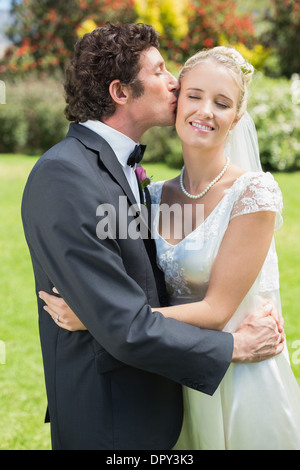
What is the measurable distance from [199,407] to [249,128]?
1306mm

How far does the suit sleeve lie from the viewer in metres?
1.74

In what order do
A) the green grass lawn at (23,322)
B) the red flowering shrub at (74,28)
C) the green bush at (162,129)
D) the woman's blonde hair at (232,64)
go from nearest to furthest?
1. the woman's blonde hair at (232,64)
2. the green grass lawn at (23,322)
3. the green bush at (162,129)
4. the red flowering shrub at (74,28)

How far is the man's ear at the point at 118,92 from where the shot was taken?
7.15 ft

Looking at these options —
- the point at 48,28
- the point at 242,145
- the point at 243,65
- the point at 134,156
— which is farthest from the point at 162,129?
the point at 134,156

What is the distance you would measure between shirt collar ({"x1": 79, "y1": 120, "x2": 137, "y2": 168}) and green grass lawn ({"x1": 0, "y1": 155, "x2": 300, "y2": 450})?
7.30 ft

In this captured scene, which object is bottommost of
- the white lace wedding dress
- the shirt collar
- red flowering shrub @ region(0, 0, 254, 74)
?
the white lace wedding dress

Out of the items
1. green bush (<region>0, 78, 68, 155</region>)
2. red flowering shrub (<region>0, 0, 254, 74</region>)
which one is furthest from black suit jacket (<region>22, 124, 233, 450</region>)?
red flowering shrub (<region>0, 0, 254, 74</region>)

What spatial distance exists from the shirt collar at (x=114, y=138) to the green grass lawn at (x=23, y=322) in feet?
7.30

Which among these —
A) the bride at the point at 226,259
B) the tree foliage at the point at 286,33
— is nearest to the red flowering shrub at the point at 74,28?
the tree foliage at the point at 286,33

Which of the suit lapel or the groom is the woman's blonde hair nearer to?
the groom

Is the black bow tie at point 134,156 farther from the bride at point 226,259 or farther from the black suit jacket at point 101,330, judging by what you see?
the bride at point 226,259

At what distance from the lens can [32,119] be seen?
Answer: 14.6 metres

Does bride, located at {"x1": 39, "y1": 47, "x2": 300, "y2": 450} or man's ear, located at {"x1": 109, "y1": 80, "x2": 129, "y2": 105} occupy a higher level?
man's ear, located at {"x1": 109, "y1": 80, "x2": 129, "y2": 105}
